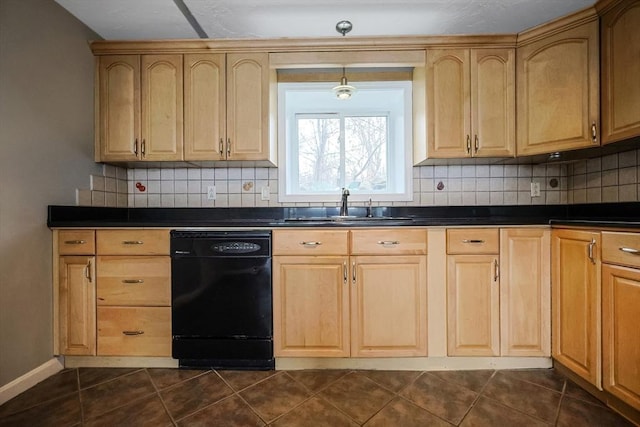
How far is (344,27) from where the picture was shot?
1.93 m

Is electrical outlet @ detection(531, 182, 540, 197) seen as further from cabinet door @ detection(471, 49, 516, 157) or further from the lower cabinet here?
the lower cabinet

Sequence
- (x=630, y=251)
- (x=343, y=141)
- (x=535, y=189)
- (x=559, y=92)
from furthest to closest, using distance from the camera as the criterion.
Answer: (x=343, y=141), (x=535, y=189), (x=559, y=92), (x=630, y=251)

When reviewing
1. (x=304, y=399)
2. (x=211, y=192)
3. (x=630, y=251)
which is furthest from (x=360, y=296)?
(x=211, y=192)

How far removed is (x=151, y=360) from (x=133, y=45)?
81.6 inches

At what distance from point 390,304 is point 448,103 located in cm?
138

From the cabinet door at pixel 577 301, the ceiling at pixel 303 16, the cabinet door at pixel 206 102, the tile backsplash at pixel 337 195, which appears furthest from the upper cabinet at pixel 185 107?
the cabinet door at pixel 577 301

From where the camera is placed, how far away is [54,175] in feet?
5.64

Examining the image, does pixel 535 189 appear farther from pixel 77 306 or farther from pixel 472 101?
pixel 77 306

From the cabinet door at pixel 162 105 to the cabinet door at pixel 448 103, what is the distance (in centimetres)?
172

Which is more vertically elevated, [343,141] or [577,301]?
[343,141]

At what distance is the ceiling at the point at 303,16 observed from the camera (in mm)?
1750

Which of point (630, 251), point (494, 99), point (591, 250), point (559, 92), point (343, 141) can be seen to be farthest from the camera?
point (343, 141)

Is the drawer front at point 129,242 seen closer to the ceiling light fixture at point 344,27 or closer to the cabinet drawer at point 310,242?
the cabinet drawer at point 310,242

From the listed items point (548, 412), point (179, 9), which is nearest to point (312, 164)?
point (179, 9)
